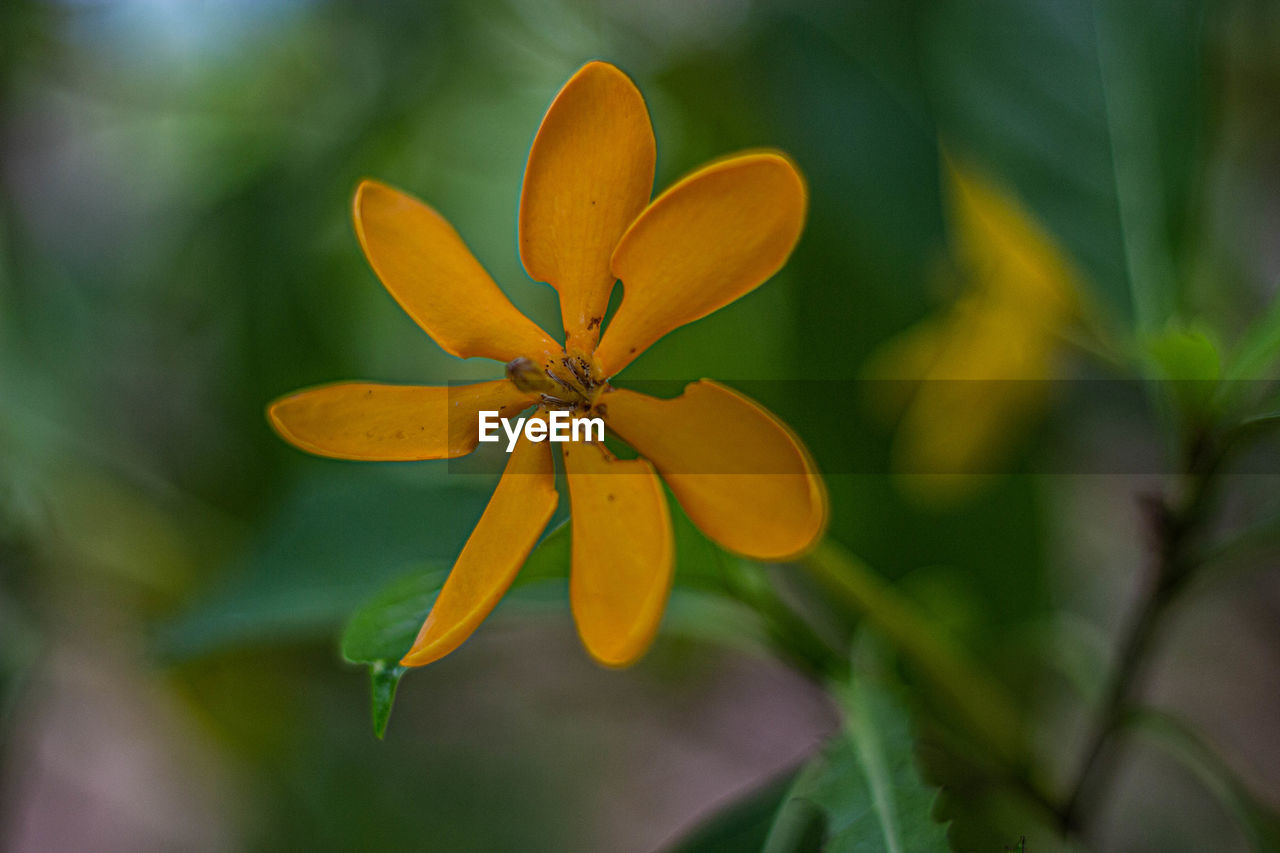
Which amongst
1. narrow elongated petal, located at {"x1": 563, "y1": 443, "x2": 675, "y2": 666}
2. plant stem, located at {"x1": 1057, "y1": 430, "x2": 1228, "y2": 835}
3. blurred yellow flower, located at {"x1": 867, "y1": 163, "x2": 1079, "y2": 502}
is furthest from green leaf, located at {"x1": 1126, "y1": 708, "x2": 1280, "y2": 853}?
narrow elongated petal, located at {"x1": 563, "y1": 443, "x2": 675, "y2": 666}

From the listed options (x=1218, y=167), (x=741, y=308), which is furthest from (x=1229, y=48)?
Result: (x=741, y=308)

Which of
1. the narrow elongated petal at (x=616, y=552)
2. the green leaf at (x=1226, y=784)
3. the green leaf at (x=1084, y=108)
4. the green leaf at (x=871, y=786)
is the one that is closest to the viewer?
the narrow elongated petal at (x=616, y=552)

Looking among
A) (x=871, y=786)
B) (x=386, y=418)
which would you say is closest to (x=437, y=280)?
(x=386, y=418)

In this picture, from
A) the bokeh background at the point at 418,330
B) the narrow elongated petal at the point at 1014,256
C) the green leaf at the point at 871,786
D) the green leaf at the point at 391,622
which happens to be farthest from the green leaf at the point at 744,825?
the narrow elongated petal at the point at 1014,256

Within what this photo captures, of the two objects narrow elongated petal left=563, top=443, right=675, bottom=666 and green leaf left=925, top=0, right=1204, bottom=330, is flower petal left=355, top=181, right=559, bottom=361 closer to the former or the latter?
narrow elongated petal left=563, top=443, right=675, bottom=666

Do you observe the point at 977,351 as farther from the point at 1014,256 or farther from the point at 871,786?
the point at 871,786

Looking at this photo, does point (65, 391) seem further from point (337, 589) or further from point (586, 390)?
point (586, 390)

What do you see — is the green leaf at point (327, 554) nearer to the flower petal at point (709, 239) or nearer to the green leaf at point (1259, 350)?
the flower petal at point (709, 239)
